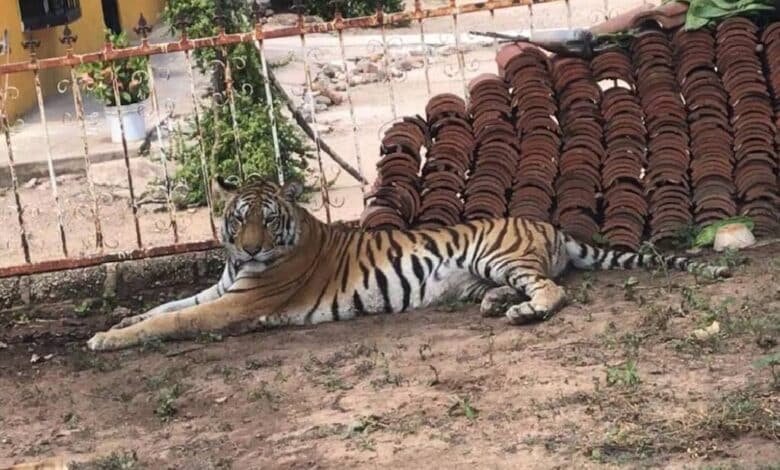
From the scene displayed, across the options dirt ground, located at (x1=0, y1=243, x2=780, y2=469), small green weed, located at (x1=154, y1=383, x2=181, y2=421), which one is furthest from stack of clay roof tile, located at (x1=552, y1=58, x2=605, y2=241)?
small green weed, located at (x1=154, y1=383, x2=181, y2=421)

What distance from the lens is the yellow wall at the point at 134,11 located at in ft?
62.9

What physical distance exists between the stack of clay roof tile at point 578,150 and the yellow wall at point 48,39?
16.9 feet

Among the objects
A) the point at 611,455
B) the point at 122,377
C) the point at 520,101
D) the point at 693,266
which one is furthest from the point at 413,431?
the point at 520,101

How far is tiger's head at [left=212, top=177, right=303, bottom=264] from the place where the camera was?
290 inches

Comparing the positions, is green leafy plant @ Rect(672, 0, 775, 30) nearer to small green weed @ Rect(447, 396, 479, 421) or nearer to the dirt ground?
the dirt ground

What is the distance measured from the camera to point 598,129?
789cm

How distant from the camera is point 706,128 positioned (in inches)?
310

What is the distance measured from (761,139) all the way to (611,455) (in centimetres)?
370

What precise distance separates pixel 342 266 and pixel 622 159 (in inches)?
72.1

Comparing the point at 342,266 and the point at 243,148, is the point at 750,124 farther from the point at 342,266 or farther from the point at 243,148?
the point at 243,148

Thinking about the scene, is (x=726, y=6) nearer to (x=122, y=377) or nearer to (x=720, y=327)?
(x=720, y=327)

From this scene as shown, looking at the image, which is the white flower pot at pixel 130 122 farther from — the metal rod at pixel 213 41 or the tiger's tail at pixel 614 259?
the tiger's tail at pixel 614 259

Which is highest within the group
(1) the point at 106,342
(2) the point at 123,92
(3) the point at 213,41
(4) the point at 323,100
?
(3) the point at 213,41

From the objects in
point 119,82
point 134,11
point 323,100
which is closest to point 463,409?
point 119,82
